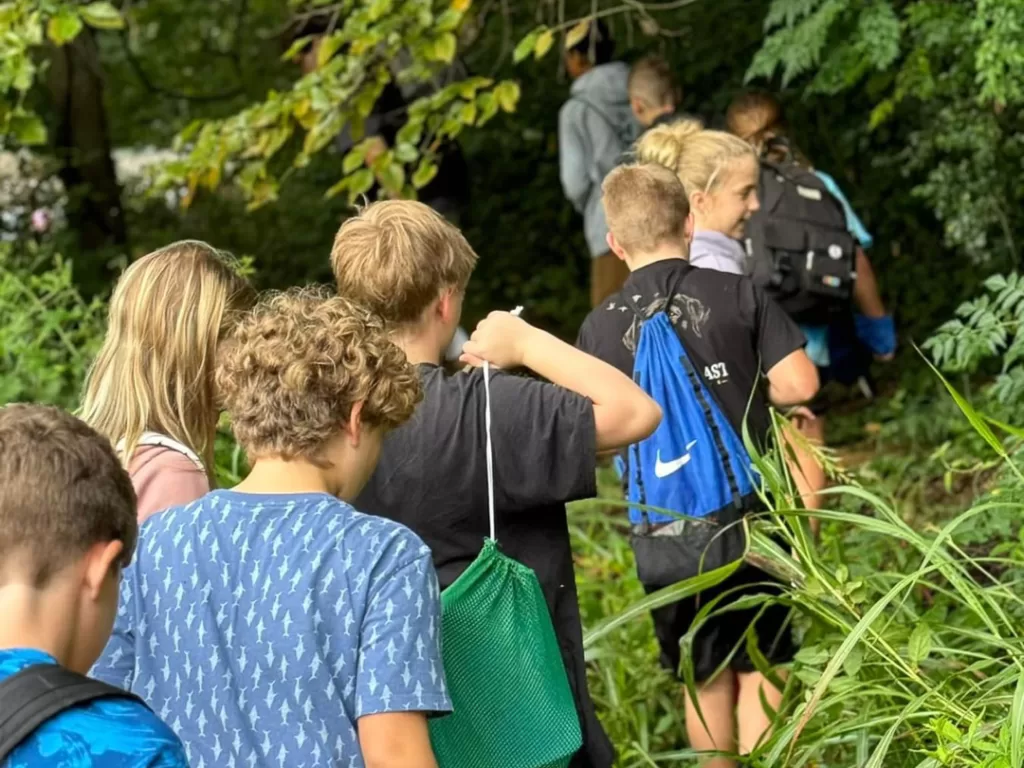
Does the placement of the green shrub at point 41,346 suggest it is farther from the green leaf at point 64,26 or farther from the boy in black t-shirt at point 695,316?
the boy in black t-shirt at point 695,316

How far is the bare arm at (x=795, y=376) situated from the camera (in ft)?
13.1

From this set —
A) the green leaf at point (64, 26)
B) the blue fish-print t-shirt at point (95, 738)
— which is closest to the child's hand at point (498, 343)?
the blue fish-print t-shirt at point (95, 738)

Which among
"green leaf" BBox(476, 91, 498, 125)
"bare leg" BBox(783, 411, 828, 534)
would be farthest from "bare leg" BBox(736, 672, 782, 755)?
"green leaf" BBox(476, 91, 498, 125)

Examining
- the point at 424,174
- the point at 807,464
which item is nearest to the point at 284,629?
the point at 807,464

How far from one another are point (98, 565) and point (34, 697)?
0.60ft

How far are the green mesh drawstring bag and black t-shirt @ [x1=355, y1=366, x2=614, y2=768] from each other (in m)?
0.20

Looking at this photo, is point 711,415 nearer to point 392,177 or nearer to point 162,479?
point 162,479

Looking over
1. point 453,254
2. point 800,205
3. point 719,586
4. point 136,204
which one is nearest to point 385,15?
point 800,205

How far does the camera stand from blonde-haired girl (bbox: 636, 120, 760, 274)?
14.8 ft

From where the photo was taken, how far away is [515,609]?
2.74 metres

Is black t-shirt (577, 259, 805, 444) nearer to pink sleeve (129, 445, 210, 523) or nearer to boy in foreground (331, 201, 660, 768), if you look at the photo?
boy in foreground (331, 201, 660, 768)

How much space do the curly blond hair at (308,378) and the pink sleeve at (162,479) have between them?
0.37 metres

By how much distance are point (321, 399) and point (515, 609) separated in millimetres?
568

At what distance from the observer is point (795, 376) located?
4.00 m
